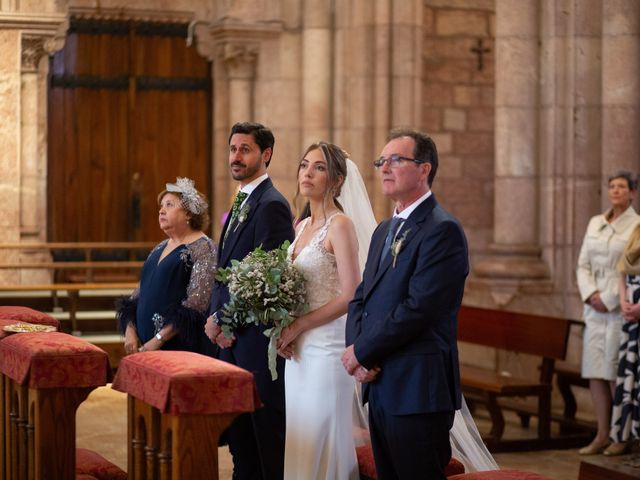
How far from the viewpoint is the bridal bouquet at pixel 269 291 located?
4.35 metres

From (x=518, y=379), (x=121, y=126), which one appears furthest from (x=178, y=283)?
(x=121, y=126)

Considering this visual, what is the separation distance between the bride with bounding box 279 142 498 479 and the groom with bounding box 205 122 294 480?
136 mm

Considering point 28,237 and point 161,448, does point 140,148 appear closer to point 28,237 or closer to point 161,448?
point 28,237

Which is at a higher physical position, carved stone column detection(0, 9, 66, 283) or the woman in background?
carved stone column detection(0, 9, 66, 283)

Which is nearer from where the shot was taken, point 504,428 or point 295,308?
point 295,308

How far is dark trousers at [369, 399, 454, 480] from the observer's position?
3.65 m

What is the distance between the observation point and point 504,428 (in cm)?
768

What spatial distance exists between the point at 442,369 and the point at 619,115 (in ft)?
15.1

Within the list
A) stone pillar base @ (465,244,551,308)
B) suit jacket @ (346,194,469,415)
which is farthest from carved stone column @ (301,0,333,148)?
suit jacket @ (346,194,469,415)

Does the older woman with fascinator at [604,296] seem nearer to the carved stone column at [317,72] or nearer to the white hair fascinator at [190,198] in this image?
the white hair fascinator at [190,198]

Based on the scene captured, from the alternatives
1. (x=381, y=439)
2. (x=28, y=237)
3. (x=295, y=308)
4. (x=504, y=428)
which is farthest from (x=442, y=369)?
(x=28, y=237)

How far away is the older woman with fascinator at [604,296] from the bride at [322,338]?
2933 millimetres

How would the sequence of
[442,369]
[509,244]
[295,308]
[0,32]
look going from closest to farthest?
[442,369], [295,308], [509,244], [0,32]

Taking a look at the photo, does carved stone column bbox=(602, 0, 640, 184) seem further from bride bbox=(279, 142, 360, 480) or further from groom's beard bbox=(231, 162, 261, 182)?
bride bbox=(279, 142, 360, 480)
